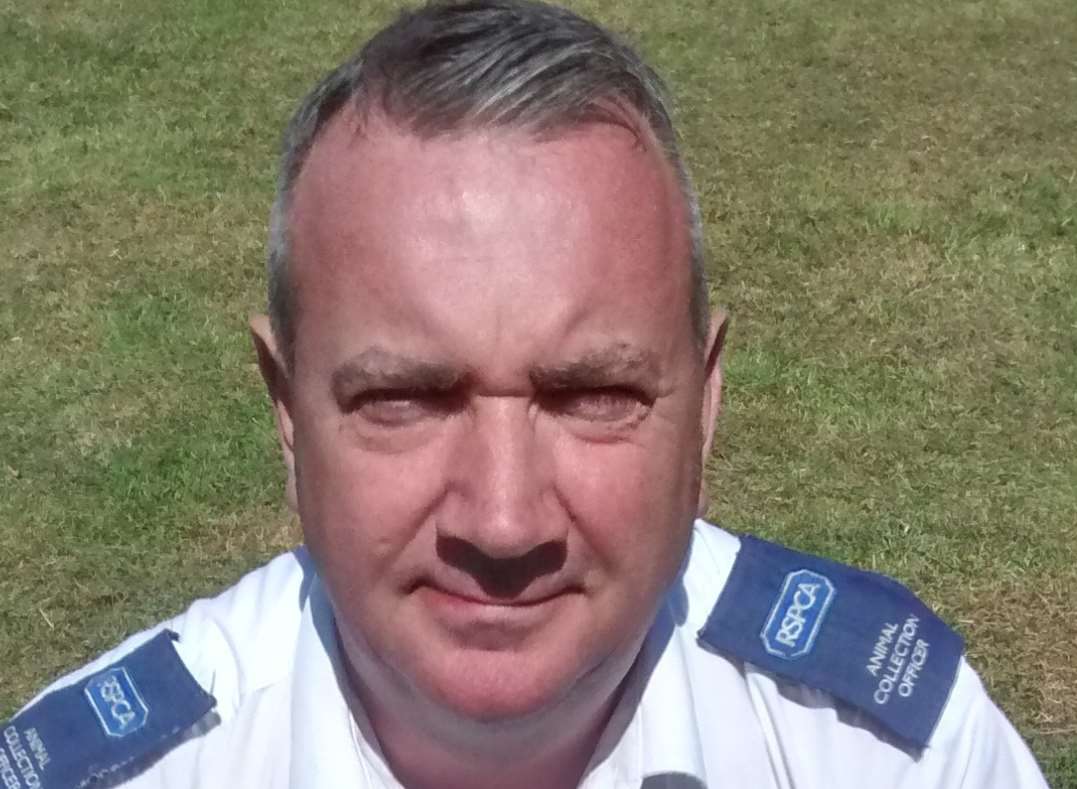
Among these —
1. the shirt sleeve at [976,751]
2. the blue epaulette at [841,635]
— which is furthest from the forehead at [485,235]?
the shirt sleeve at [976,751]

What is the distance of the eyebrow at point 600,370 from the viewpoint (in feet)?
4.87

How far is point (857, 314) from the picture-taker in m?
4.71

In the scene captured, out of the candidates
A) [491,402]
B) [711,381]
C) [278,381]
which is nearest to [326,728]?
[278,381]

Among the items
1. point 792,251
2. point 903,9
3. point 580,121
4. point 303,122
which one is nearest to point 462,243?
point 580,121

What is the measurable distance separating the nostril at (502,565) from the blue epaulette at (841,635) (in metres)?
0.55

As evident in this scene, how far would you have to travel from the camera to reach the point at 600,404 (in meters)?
1.54

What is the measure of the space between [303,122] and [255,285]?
3300 millimetres

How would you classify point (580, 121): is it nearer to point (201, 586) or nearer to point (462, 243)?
point (462, 243)

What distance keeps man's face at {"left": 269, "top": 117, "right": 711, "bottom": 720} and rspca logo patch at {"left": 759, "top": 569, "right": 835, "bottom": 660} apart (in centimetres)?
41

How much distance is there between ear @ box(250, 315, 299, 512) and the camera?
68.5 inches

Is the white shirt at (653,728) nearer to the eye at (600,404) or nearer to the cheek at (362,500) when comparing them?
the cheek at (362,500)

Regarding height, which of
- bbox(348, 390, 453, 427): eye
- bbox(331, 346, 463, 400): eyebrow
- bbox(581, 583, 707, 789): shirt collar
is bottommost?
bbox(581, 583, 707, 789): shirt collar

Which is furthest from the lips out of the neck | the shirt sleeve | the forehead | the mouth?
the shirt sleeve

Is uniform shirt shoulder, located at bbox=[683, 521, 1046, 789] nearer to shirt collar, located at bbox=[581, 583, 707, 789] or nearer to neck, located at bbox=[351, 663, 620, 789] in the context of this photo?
shirt collar, located at bbox=[581, 583, 707, 789]
